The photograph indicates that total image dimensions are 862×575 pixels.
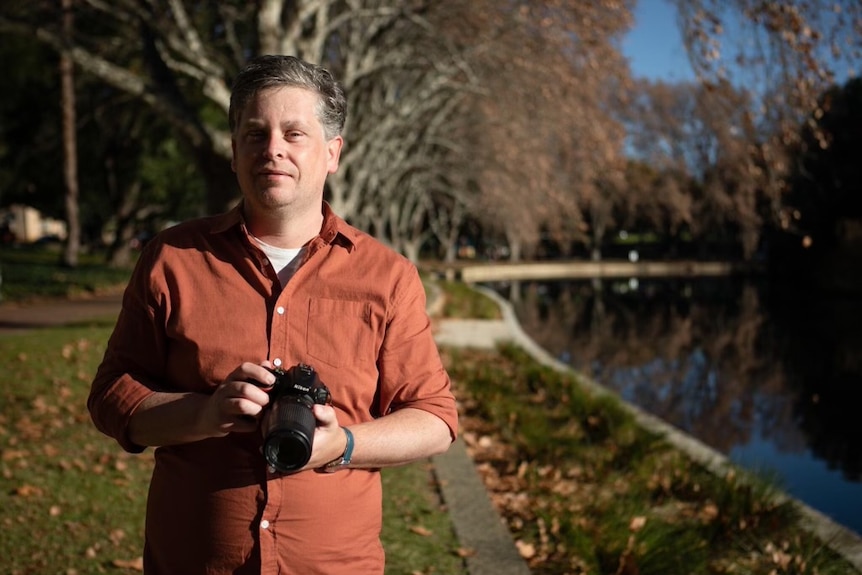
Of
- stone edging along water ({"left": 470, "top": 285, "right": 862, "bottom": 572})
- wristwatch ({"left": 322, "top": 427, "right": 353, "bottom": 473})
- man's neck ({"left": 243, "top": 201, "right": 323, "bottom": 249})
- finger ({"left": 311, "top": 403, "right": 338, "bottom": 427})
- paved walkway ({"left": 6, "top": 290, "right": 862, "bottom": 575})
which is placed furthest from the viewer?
stone edging along water ({"left": 470, "top": 285, "right": 862, "bottom": 572})

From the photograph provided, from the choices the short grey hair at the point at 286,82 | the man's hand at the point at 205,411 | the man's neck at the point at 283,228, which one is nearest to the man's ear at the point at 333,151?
the short grey hair at the point at 286,82

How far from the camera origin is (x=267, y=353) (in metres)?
2.22

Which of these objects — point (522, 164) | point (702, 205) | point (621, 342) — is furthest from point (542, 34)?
point (702, 205)

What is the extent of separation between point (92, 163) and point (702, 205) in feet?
120

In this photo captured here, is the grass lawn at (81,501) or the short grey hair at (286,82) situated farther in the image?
the grass lawn at (81,501)

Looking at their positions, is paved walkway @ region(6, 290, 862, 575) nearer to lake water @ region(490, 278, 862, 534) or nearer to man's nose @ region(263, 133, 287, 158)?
lake water @ region(490, 278, 862, 534)

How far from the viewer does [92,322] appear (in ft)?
49.9

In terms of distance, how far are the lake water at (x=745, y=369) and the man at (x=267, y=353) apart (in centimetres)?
592

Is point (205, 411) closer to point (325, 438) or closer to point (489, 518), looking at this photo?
point (325, 438)

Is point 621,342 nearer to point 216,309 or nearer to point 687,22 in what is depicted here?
point 687,22

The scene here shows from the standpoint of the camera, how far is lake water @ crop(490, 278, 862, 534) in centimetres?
1103

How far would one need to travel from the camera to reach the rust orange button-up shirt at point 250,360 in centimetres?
222

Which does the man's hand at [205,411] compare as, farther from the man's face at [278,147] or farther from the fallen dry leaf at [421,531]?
the fallen dry leaf at [421,531]

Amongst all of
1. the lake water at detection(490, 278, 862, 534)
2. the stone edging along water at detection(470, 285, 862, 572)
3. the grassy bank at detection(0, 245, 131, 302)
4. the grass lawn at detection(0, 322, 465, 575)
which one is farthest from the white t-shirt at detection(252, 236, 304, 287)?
the grassy bank at detection(0, 245, 131, 302)
